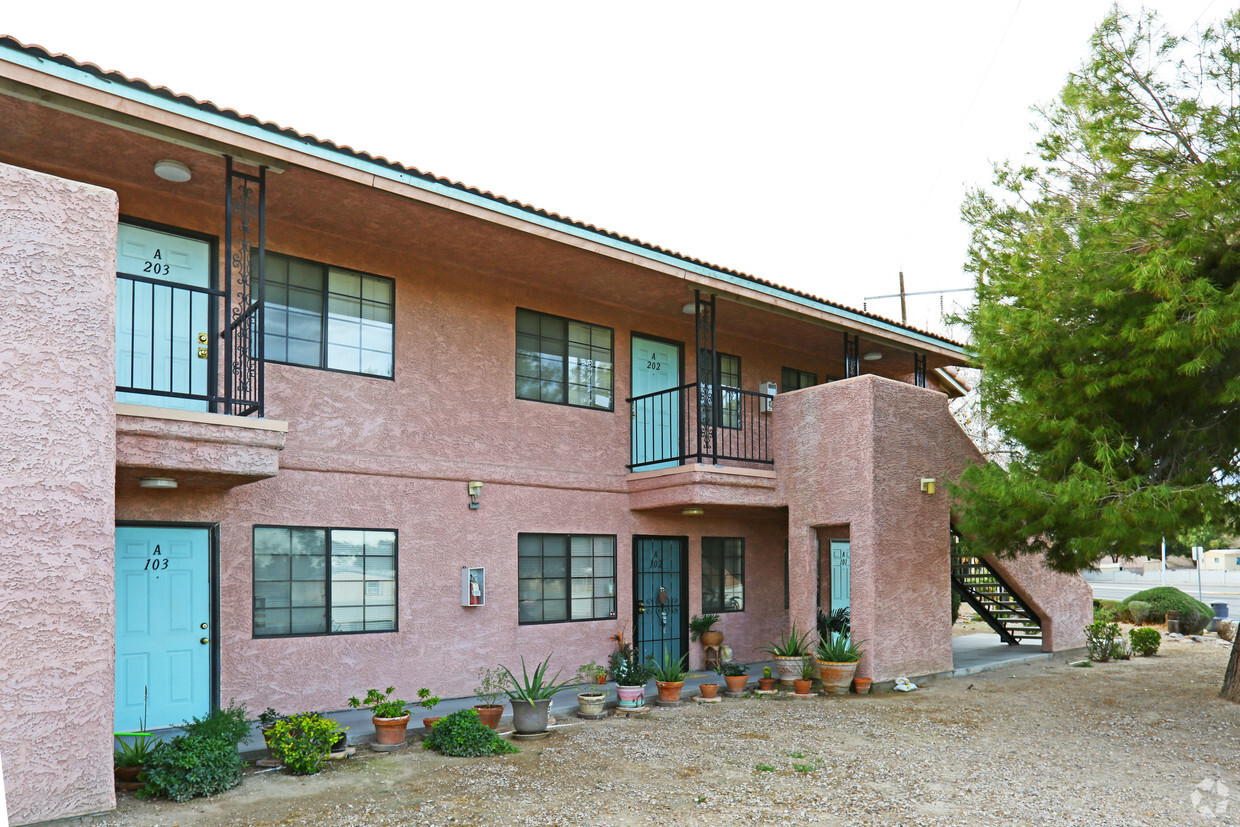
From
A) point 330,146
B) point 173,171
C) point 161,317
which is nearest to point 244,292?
point 161,317

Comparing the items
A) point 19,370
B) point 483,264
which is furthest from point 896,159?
point 19,370

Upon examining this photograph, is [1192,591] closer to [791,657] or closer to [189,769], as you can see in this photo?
[791,657]

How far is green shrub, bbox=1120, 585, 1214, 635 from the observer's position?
1981cm

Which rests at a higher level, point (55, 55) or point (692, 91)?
point (692, 91)

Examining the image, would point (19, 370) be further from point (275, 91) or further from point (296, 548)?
point (275, 91)

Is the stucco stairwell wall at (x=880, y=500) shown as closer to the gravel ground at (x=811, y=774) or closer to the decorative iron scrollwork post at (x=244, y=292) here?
the gravel ground at (x=811, y=774)

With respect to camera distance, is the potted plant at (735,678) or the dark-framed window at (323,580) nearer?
the dark-framed window at (323,580)

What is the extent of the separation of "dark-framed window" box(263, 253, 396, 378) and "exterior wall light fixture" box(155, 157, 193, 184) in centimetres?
134

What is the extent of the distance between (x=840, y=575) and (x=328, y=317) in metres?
8.00

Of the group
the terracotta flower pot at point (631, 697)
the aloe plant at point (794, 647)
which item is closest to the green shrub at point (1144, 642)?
the aloe plant at point (794, 647)

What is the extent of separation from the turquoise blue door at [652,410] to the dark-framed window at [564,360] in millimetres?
531

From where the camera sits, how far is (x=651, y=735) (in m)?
9.23

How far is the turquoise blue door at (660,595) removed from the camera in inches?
515

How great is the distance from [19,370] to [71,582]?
4.97ft
